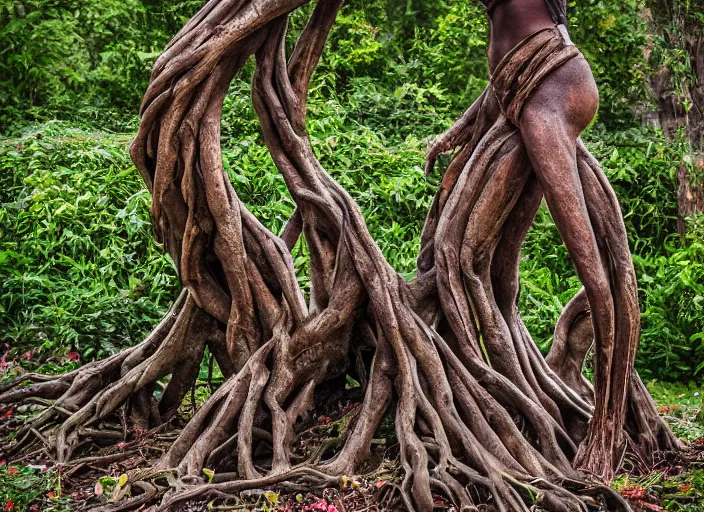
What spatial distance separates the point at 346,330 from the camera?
13.9ft

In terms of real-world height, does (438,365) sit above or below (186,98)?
below

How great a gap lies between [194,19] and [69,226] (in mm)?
3533

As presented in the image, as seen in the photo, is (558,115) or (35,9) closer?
(558,115)

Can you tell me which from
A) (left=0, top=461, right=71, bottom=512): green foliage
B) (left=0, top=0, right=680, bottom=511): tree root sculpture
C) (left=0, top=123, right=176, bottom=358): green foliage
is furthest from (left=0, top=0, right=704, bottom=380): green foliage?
(left=0, top=461, right=71, bottom=512): green foliage

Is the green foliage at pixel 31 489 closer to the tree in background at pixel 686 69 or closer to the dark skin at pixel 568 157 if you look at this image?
the dark skin at pixel 568 157

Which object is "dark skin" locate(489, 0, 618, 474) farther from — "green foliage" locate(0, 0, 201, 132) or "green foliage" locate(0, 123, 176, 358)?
"green foliage" locate(0, 0, 201, 132)

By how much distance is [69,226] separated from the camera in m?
7.11

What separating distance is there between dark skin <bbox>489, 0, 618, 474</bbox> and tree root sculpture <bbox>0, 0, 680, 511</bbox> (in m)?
0.06

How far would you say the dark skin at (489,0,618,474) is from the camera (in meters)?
3.58

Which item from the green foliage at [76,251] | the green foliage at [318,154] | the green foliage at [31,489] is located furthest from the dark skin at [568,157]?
the green foliage at [76,251]

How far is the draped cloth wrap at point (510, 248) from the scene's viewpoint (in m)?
3.66

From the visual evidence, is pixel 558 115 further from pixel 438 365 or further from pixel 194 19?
pixel 194 19

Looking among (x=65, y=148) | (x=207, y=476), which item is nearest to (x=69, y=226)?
(x=65, y=148)

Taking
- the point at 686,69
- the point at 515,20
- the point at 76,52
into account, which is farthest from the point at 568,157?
the point at 76,52
